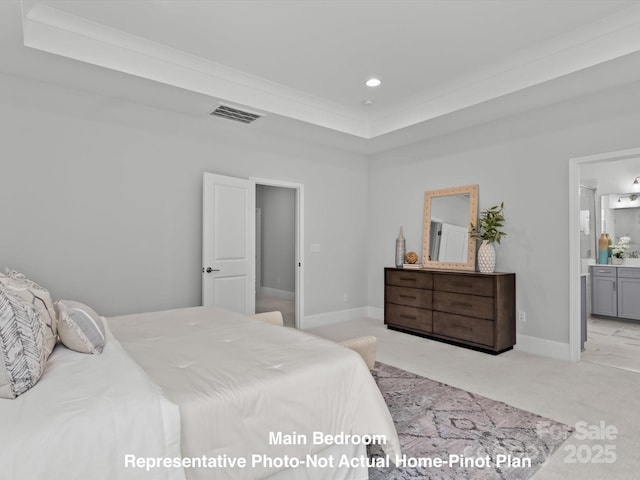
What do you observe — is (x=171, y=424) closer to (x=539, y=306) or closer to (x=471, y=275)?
(x=471, y=275)

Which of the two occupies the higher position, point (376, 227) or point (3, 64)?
point (3, 64)

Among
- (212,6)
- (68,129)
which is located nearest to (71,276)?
(68,129)

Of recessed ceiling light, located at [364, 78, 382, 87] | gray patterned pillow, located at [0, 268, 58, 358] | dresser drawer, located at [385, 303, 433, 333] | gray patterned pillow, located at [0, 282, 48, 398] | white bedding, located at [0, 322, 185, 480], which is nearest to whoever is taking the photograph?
white bedding, located at [0, 322, 185, 480]

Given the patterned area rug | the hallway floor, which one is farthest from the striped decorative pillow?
the hallway floor

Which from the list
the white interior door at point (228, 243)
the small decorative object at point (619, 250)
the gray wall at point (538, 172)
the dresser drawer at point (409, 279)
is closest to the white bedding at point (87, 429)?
the white interior door at point (228, 243)

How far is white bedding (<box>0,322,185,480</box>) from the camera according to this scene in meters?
1.11

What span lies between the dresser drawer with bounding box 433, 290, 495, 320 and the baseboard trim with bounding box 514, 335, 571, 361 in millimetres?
592

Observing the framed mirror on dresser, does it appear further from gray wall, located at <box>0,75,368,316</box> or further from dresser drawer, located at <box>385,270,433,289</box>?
gray wall, located at <box>0,75,368,316</box>

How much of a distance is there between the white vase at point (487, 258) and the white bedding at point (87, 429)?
3.88 m

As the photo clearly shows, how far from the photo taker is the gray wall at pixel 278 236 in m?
8.34

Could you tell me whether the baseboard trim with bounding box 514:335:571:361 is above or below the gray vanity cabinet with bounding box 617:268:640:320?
below

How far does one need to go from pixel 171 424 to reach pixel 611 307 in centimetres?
679

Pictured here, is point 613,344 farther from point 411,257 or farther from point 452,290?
point 411,257

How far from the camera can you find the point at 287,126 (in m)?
4.65
